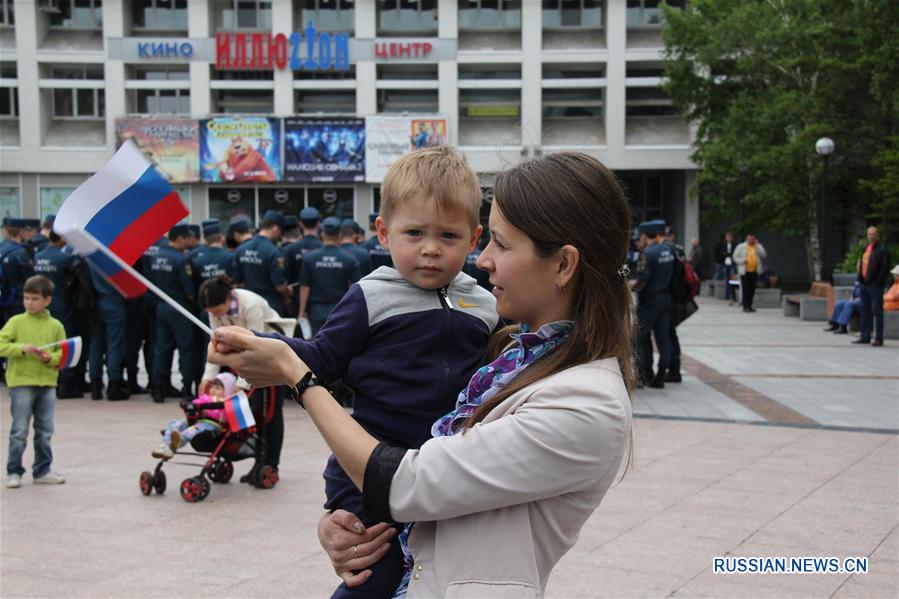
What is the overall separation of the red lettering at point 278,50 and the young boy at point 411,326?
124ft

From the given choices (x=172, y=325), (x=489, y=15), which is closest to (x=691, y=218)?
(x=489, y=15)

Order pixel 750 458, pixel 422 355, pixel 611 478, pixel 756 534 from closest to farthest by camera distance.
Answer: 1. pixel 611 478
2. pixel 422 355
3. pixel 756 534
4. pixel 750 458

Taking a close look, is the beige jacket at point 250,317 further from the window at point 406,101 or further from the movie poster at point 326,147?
the window at point 406,101

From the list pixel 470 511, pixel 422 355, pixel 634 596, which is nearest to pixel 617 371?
pixel 470 511

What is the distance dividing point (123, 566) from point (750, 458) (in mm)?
5164

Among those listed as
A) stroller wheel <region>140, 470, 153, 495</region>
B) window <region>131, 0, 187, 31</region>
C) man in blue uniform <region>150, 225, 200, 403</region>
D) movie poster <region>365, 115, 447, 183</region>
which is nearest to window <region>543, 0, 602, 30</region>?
movie poster <region>365, 115, 447, 183</region>

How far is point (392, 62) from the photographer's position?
38.9 meters

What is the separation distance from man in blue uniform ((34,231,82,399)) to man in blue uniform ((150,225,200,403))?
44.5 inches

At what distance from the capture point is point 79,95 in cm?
3919

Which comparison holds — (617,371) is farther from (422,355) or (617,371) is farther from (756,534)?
(756,534)

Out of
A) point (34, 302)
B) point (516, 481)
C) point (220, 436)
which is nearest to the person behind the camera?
point (516, 481)

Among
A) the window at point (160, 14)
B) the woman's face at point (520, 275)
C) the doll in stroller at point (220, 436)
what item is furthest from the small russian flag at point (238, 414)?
the window at point (160, 14)

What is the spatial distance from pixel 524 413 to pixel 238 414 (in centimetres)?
520

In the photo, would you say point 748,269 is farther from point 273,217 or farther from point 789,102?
point 273,217
